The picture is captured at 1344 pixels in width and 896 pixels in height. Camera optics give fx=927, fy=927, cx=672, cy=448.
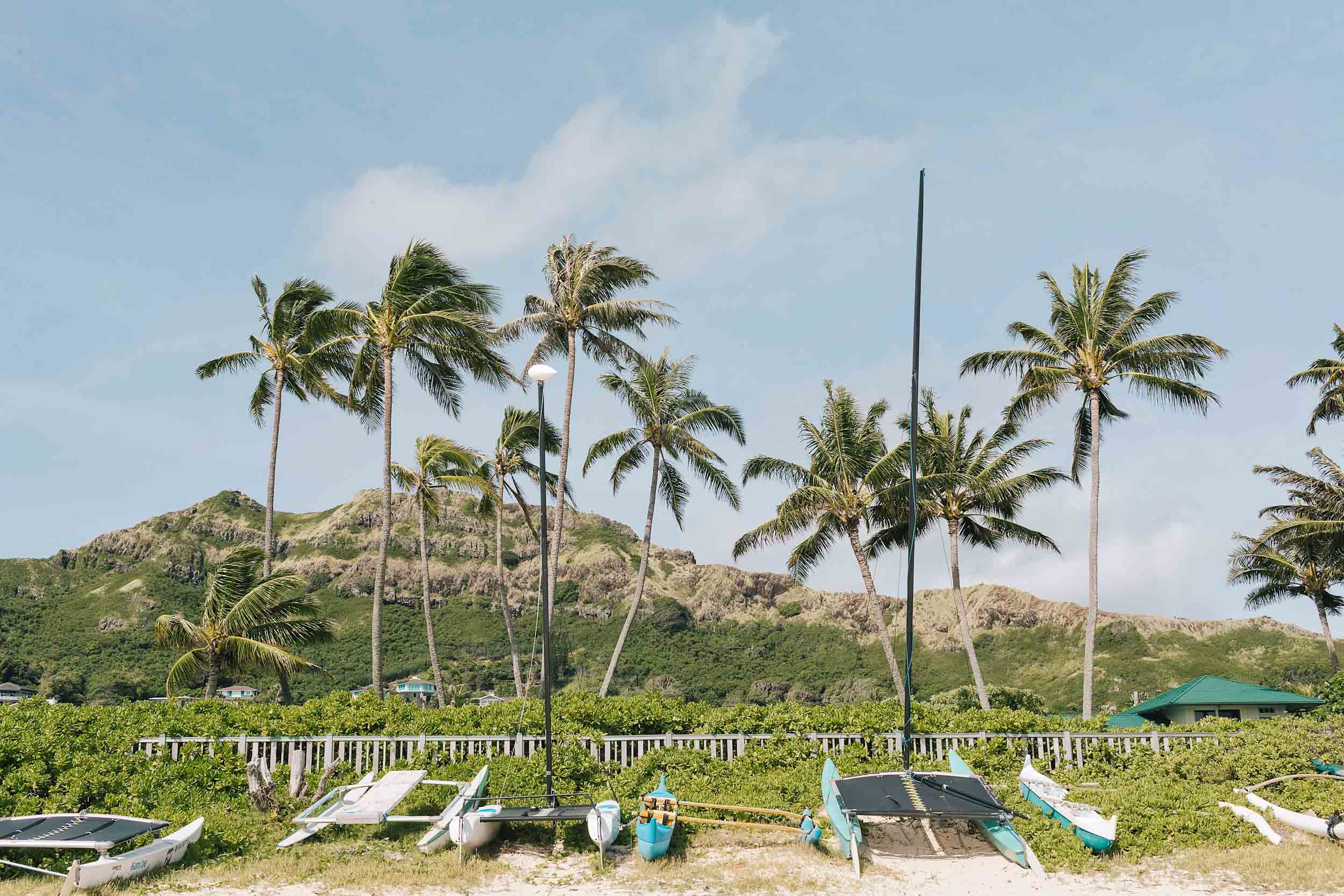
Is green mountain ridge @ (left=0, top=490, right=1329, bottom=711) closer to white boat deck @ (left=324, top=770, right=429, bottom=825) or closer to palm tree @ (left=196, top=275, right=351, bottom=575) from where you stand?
palm tree @ (left=196, top=275, right=351, bottom=575)

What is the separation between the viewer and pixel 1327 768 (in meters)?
14.7

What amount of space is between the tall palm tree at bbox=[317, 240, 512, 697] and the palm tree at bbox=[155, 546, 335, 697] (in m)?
1.93

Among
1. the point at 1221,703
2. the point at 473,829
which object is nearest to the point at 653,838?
the point at 473,829

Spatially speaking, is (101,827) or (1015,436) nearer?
(101,827)

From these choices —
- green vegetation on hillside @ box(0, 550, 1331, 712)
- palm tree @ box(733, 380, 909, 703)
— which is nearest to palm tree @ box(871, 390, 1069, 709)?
palm tree @ box(733, 380, 909, 703)

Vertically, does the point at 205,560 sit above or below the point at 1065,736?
above

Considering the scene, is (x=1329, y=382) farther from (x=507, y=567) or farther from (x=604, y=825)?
(x=507, y=567)

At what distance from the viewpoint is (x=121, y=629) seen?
6141 centimetres

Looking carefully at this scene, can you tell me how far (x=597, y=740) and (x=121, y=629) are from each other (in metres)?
58.2

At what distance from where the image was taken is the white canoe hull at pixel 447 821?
461 inches

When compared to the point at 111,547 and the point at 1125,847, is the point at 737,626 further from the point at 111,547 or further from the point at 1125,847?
the point at 1125,847

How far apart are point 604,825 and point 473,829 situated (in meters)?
1.65

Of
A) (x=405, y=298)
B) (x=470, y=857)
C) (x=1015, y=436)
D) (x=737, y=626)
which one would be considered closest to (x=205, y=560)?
(x=737, y=626)

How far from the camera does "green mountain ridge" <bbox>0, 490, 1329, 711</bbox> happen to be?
55.4 m
